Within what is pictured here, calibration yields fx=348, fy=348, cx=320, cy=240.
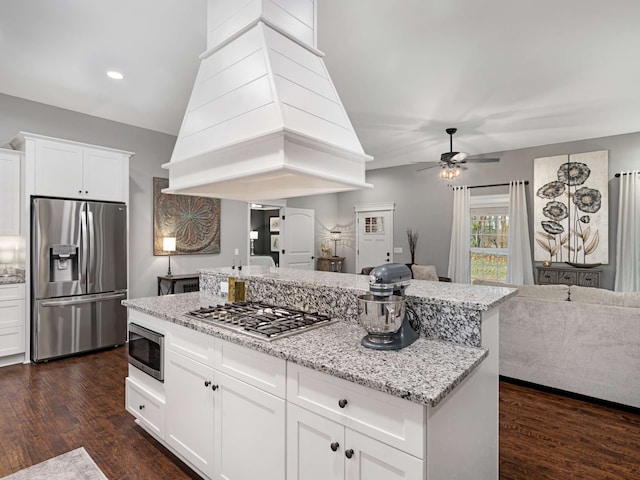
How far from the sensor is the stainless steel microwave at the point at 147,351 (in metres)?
2.17

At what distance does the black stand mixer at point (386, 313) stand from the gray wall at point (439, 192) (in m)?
5.43

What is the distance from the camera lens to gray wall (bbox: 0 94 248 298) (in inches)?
157

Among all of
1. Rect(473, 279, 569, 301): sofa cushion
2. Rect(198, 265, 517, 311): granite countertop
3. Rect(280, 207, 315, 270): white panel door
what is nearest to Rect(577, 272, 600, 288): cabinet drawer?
Rect(473, 279, 569, 301): sofa cushion

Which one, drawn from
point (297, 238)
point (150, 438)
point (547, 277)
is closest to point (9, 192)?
point (150, 438)

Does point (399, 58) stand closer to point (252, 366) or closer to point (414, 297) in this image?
point (414, 297)

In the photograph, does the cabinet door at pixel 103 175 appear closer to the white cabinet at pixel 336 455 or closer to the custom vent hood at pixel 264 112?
the custom vent hood at pixel 264 112

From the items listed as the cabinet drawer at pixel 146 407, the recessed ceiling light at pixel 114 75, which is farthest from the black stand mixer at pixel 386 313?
the recessed ceiling light at pixel 114 75

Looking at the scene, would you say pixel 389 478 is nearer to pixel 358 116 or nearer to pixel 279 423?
pixel 279 423

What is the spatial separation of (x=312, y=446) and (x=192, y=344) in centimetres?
94

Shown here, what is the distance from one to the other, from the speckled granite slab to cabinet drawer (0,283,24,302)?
7.89ft

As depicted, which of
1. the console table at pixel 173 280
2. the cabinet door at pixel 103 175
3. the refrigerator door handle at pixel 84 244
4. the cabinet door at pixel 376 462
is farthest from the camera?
the console table at pixel 173 280

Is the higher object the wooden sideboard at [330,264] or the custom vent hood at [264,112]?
the custom vent hood at [264,112]

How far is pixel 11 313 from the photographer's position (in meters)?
3.67

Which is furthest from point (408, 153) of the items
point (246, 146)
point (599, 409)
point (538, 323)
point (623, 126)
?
point (246, 146)
